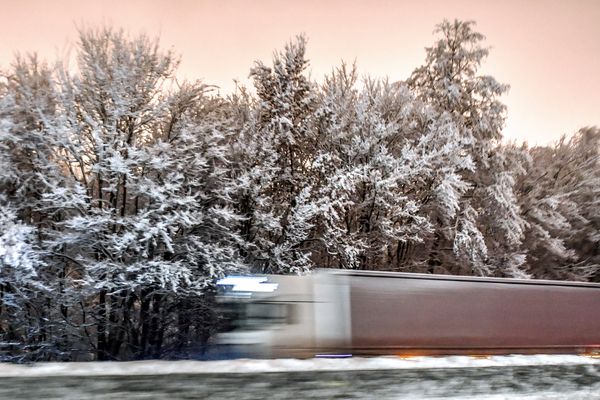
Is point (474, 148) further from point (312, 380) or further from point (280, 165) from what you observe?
point (312, 380)

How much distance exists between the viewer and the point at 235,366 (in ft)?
21.5

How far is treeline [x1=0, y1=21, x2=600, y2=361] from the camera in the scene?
19391 millimetres

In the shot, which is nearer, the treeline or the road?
the road

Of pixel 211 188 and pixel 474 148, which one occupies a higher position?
pixel 474 148

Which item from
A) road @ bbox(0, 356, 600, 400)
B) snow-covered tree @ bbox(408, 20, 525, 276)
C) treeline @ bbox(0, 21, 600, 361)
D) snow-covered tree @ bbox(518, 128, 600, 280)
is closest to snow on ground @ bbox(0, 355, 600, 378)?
road @ bbox(0, 356, 600, 400)

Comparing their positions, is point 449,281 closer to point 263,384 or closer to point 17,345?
point 263,384

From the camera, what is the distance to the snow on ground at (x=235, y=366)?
234 inches

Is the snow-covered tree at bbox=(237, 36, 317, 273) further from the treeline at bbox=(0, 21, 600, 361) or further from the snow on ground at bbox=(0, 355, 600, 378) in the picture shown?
the snow on ground at bbox=(0, 355, 600, 378)

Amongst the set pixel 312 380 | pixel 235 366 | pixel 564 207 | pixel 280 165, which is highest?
pixel 280 165

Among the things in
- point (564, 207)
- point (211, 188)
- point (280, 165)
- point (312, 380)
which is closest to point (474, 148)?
point (564, 207)

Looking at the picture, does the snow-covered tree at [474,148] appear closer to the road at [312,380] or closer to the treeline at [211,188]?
the treeline at [211,188]

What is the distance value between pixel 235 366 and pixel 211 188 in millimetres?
15909

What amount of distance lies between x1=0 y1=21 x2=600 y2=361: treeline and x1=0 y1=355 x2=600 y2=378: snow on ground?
1272 centimetres

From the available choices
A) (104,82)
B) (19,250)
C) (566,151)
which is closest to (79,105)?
(104,82)
